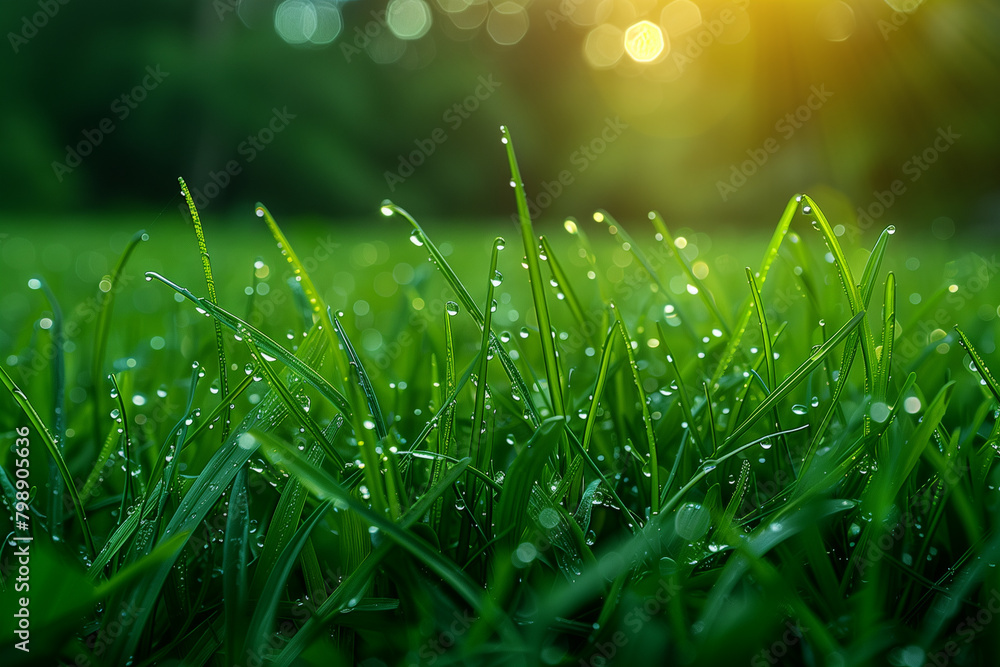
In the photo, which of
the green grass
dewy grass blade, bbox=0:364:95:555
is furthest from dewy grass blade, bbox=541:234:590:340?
dewy grass blade, bbox=0:364:95:555

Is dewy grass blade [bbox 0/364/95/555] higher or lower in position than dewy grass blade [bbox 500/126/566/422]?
lower

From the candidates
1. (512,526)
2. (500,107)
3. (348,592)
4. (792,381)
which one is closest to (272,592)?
(348,592)

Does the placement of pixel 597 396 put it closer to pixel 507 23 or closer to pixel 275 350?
pixel 275 350

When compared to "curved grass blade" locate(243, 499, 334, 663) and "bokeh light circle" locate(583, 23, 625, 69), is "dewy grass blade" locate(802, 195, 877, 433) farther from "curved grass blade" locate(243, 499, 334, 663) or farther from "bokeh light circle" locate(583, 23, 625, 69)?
"bokeh light circle" locate(583, 23, 625, 69)

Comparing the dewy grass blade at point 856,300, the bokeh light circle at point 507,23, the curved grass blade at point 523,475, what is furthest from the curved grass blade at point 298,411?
the bokeh light circle at point 507,23

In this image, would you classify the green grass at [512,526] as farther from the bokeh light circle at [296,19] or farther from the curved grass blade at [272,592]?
the bokeh light circle at [296,19]
